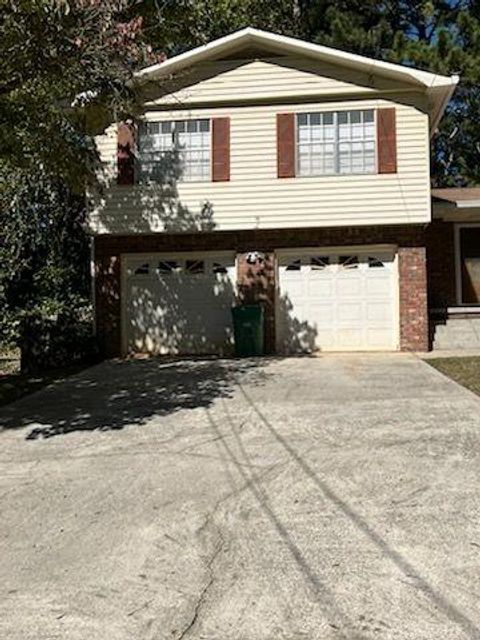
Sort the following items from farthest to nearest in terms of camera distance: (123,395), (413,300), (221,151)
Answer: (221,151)
(413,300)
(123,395)

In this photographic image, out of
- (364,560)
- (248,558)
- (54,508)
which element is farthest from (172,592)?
(54,508)

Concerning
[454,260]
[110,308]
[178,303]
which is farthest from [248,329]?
[454,260]

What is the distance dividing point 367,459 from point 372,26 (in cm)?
2673

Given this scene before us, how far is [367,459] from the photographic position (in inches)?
258

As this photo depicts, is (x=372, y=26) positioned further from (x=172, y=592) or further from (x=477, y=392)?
(x=172, y=592)

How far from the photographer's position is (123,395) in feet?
34.7

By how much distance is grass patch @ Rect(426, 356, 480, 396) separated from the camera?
34.2ft

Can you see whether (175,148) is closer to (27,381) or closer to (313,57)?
(313,57)

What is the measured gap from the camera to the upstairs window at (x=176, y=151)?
15.4m

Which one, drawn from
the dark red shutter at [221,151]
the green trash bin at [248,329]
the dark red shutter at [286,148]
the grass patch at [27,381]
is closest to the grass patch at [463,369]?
the green trash bin at [248,329]

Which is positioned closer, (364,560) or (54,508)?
(364,560)

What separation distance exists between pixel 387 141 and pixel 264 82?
286cm

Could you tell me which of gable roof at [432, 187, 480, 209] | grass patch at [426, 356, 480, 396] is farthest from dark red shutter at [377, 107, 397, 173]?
grass patch at [426, 356, 480, 396]

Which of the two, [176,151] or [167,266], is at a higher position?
[176,151]
